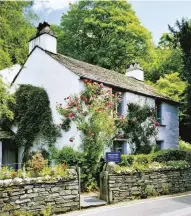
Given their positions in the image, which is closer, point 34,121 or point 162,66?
point 34,121

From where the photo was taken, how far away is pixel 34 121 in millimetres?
19688

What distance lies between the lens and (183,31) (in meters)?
22.4

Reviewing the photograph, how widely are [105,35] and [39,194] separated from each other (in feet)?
94.2

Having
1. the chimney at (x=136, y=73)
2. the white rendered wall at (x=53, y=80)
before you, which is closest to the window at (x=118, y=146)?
the white rendered wall at (x=53, y=80)

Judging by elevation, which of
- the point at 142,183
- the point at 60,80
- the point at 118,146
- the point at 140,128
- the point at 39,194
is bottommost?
the point at 142,183

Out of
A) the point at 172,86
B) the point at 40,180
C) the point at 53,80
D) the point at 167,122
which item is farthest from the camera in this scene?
the point at 172,86

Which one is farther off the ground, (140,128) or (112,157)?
(140,128)

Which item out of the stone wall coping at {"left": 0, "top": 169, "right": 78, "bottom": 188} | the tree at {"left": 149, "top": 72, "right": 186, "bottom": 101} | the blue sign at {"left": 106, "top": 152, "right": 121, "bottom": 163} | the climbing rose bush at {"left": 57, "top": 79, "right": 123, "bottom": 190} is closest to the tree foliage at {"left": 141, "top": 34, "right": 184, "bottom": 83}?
the tree at {"left": 149, "top": 72, "right": 186, "bottom": 101}

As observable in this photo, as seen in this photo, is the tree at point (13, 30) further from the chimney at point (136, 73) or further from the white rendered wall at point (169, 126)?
the white rendered wall at point (169, 126)

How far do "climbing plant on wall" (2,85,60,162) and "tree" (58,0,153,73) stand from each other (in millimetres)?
16541

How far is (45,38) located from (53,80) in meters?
3.10

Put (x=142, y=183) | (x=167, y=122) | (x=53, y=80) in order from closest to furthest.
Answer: (x=142, y=183), (x=53, y=80), (x=167, y=122)

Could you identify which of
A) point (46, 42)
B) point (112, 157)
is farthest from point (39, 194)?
point (46, 42)

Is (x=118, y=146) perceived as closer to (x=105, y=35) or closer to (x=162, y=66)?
(x=105, y=35)
